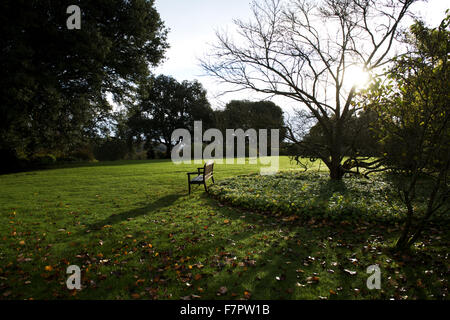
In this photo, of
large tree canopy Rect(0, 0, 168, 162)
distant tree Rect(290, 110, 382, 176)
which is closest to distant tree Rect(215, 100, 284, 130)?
distant tree Rect(290, 110, 382, 176)

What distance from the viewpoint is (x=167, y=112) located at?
43875 millimetres

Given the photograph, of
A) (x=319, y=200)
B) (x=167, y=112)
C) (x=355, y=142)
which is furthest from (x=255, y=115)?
(x=167, y=112)

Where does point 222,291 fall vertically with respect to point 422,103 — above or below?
below

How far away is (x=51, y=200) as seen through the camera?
9023 millimetres

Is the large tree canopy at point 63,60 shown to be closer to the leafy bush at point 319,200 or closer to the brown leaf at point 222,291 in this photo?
the leafy bush at point 319,200

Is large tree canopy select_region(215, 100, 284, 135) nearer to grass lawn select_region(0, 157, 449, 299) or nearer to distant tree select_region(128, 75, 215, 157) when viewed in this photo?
grass lawn select_region(0, 157, 449, 299)

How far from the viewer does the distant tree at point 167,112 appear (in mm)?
42344

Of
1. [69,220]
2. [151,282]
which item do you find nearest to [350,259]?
[151,282]

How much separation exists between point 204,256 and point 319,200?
4.53 meters

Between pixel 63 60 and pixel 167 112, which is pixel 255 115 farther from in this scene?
pixel 167 112

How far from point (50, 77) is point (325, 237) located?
13.0 meters

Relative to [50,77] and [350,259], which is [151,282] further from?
[50,77]

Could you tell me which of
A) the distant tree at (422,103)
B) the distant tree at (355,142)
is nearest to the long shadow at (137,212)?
the distant tree at (422,103)
